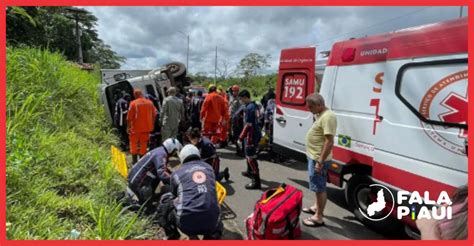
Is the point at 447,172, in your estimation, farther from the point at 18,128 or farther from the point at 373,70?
the point at 18,128

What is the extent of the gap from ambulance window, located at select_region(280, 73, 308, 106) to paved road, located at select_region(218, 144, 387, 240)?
4.42 ft

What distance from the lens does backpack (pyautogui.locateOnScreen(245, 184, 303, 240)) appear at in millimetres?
3482

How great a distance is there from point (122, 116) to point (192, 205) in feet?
16.9

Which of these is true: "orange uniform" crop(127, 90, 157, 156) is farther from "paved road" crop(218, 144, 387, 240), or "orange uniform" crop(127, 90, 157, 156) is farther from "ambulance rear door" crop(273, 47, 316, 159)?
Answer: "ambulance rear door" crop(273, 47, 316, 159)

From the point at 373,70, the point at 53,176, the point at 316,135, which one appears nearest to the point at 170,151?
the point at 53,176

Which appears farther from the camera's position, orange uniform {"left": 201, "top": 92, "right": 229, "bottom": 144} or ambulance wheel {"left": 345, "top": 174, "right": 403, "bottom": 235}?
orange uniform {"left": 201, "top": 92, "right": 229, "bottom": 144}

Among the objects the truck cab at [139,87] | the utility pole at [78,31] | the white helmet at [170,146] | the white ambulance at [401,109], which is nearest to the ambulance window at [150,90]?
the truck cab at [139,87]

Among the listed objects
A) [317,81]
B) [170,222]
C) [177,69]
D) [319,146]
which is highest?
[177,69]

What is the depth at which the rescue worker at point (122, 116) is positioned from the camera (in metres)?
7.78

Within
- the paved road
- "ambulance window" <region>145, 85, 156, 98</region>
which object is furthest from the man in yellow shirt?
"ambulance window" <region>145, 85, 156, 98</region>

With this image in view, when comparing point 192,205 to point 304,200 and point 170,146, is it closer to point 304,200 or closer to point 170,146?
point 170,146

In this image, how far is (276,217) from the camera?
11.4ft

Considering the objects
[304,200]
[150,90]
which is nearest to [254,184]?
[304,200]

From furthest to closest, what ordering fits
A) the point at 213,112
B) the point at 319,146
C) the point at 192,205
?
1. the point at 213,112
2. the point at 319,146
3. the point at 192,205
